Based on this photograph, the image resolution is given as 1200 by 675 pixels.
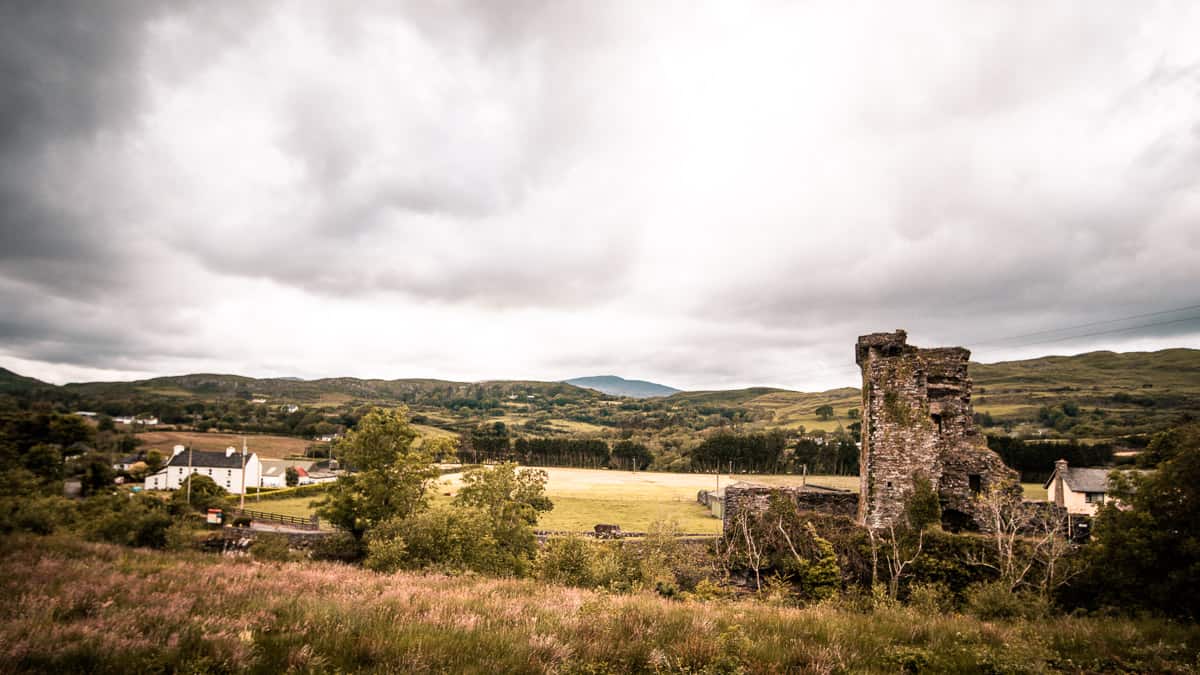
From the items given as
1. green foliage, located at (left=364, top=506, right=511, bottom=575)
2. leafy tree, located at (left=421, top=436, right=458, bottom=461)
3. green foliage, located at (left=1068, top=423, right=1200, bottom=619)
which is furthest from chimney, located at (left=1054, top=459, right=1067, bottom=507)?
leafy tree, located at (left=421, top=436, right=458, bottom=461)

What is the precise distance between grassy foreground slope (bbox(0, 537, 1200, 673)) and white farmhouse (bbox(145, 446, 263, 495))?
265 ft

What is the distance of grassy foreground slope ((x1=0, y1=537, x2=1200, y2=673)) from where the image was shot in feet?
13.8

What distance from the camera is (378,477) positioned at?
25219 millimetres

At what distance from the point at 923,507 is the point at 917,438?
2617 millimetres

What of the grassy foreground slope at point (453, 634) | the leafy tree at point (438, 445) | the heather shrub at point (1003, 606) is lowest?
the heather shrub at point (1003, 606)

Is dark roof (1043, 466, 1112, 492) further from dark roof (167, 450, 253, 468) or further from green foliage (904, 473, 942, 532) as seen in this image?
dark roof (167, 450, 253, 468)

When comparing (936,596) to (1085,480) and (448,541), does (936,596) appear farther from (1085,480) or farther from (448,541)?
(1085,480)

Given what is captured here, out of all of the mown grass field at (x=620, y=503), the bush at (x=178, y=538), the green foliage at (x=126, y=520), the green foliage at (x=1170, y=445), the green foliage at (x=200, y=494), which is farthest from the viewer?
the mown grass field at (x=620, y=503)

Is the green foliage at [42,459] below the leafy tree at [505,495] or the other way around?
the other way around

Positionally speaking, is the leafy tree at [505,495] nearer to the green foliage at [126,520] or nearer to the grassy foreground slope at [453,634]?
the grassy foreground slope at [453,634]

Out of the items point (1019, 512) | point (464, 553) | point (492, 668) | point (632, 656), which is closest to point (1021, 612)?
point (1019, 512)

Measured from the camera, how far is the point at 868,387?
20.1 meters

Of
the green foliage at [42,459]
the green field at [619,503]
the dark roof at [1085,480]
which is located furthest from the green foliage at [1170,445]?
the dark roof at [1085,480]

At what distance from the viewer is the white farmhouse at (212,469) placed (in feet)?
238
